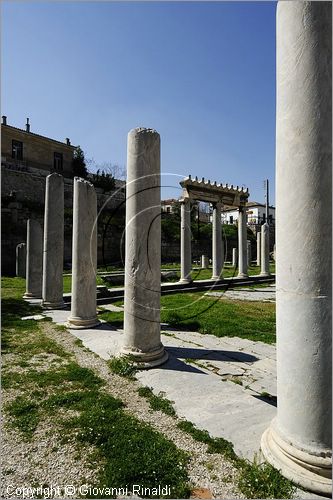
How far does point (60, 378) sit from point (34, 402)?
30.3 inches

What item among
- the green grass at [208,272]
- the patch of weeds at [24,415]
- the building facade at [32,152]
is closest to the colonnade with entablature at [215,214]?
the green grass at [208,272]

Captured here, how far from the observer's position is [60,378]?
15.5 feet

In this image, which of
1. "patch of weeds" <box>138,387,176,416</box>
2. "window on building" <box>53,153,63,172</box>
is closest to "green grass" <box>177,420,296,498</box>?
"patch of weeds" <box>138,387,176,416</box>

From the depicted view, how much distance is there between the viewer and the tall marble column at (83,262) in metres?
7.87

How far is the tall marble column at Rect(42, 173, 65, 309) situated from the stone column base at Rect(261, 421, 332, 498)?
9261 millimetres

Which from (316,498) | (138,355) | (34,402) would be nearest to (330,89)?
(316,498)

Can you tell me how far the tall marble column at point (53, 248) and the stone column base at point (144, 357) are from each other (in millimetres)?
6045

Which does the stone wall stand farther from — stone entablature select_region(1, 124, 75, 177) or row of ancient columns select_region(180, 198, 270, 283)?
row of ancient columns select_region(180, 198, 270, 283)

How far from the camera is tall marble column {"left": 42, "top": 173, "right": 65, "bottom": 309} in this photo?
10.3 meters

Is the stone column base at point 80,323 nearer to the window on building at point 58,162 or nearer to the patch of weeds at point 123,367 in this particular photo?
the patch of weeds at point 123,367

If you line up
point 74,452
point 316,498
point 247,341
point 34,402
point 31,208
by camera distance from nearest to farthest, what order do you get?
point 316,498, point 74,452, point 34,402, point 247,341, point 31,208

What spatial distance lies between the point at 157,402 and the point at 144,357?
1.30 metres

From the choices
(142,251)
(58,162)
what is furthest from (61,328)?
(58,162)

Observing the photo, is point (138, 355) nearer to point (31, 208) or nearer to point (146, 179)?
point (146, 179)
